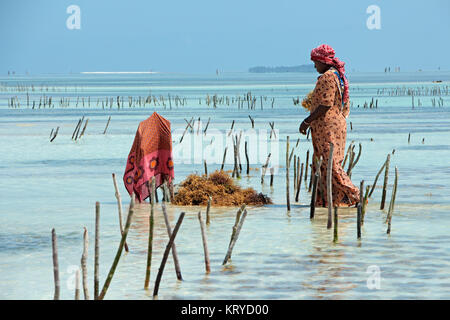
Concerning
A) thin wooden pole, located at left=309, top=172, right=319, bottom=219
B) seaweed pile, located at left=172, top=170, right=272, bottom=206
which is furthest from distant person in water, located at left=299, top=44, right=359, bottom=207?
seaweed pile, located at left=172, top=170, right=272, bottom=206

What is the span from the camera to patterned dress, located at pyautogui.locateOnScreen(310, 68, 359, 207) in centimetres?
881

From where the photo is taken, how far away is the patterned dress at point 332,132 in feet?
28.9

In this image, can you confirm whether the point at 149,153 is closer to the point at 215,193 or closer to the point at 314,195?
the point at 215,193

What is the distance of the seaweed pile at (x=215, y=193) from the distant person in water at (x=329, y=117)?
4.10 ft

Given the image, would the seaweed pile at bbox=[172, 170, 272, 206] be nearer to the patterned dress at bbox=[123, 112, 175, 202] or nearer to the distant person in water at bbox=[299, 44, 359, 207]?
the patterned dress at bbox=[123, 112, 175, 202]

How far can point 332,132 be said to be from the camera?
29.2ft

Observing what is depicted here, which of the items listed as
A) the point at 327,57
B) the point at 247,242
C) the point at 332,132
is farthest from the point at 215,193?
the point at 247,242

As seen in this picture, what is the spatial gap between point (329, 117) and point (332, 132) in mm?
159

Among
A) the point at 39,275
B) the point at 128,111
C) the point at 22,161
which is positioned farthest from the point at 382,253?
the point at 128,111

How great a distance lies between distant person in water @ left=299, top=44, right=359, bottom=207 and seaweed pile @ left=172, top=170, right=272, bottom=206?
1250mm

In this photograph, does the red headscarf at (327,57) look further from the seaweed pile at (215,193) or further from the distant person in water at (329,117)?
the seaweed pile at (215,193)
